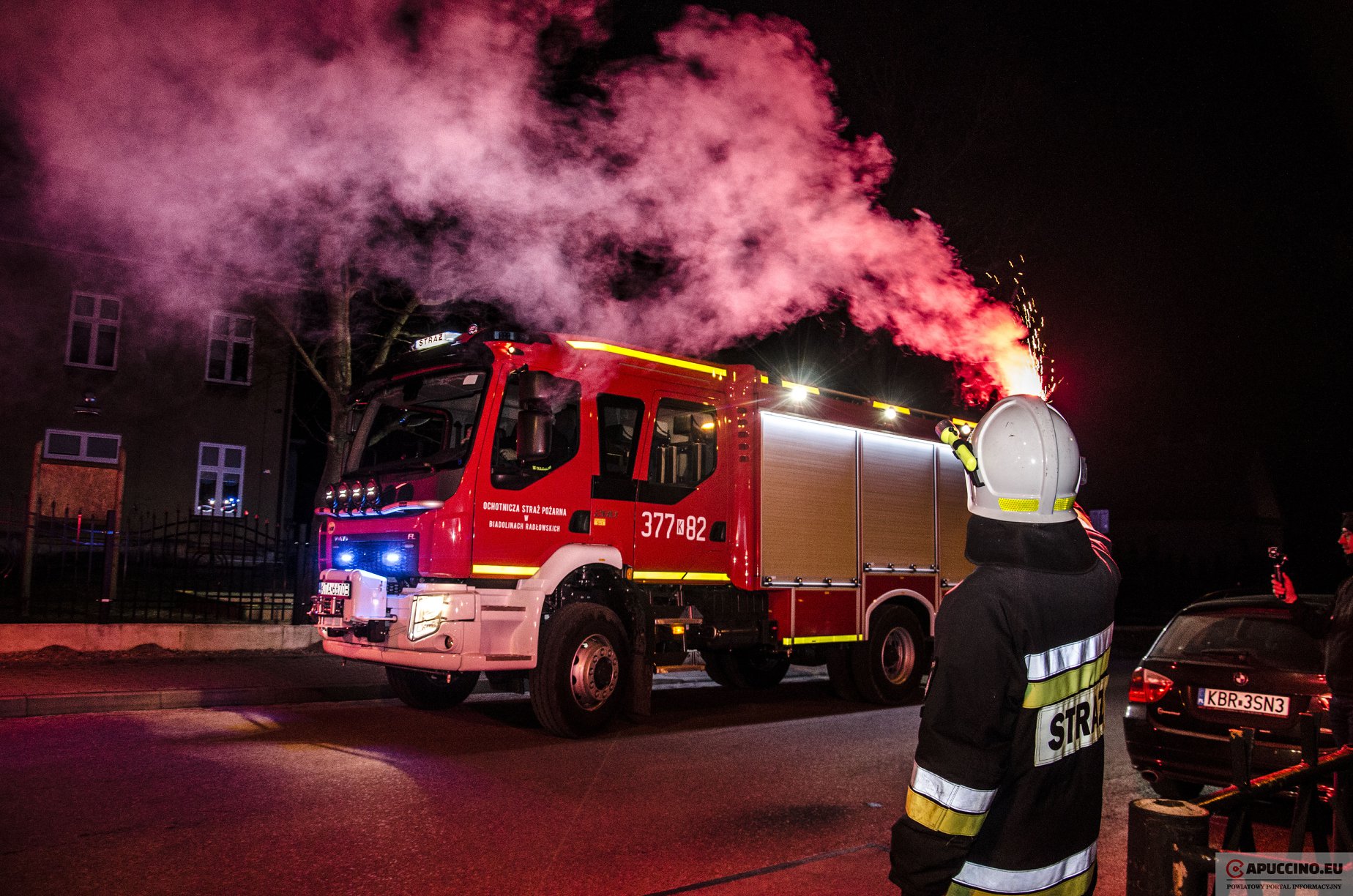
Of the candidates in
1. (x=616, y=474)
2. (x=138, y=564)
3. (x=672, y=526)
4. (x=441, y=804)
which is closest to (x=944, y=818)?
(x=441, y=804)

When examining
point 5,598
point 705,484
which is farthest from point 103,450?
point 705,484

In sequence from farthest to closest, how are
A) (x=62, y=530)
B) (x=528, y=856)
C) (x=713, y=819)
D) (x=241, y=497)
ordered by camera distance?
(x=241, y=497) → (x=62, y=530) → (x=713, y=819) → (x=528, y=856)

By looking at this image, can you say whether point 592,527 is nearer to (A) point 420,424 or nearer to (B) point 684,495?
(B) point 684,495

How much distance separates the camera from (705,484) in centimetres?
938

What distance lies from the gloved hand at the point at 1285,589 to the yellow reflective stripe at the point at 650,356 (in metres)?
5.13

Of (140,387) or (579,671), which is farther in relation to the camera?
(140,387)

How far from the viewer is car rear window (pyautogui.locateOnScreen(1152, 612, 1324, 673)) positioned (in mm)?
5945

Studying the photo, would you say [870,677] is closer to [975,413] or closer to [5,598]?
[975,413]

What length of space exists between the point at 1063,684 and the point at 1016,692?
0.59ft

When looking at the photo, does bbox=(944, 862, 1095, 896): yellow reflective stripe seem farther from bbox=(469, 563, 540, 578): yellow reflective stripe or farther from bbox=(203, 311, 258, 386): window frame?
bbox=(203, 311, 258, 386): window frame

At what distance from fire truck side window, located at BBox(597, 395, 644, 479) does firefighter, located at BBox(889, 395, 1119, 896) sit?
6.12m

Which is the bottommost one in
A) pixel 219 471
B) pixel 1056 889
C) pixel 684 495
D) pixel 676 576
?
pixel 1056 889

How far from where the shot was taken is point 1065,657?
241 cm

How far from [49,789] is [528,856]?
318 cm
